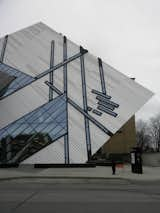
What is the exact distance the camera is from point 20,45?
1868 inches

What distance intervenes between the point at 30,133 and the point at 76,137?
15.0 feet

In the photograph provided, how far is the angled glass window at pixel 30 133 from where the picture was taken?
34812mm

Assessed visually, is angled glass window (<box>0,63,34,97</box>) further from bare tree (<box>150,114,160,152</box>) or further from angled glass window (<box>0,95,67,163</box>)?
bare tree (<box>150,114,160,152</box>)

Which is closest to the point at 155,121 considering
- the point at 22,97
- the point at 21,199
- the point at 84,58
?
the point at 84,58

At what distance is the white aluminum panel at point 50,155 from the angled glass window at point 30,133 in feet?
1.57

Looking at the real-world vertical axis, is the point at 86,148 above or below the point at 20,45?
below

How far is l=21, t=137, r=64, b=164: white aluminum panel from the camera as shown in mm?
33750

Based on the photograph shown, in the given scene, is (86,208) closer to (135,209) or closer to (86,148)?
(135,209)

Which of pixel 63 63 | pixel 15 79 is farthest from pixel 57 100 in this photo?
pixel 63 63

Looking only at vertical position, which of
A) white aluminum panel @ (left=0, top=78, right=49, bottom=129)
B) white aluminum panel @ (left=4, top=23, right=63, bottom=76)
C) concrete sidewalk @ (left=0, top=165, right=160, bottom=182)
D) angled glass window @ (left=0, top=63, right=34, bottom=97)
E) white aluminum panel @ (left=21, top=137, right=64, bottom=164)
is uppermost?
white aluminum panel @ (left=4, top=23, right=63, bottom=76)

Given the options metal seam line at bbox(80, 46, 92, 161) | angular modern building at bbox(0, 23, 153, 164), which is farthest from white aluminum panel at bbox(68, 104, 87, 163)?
metal seam line at bbox(80, 46, 92, 161)

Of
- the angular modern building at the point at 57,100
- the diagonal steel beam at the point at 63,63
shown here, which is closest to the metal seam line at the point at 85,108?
the angular modern building at the point at 57,100

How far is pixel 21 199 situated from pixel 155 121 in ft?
360

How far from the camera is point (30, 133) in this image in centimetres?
3569
